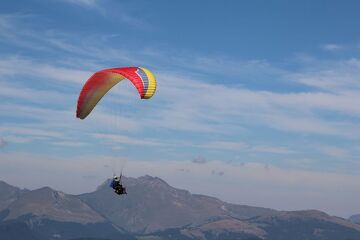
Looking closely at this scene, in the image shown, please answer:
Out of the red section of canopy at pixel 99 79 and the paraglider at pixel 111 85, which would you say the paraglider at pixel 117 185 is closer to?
Result: the paraglider at pixel 111 85

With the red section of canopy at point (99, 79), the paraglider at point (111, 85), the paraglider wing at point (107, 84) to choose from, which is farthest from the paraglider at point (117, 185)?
the red section of canopy at point (99, 79)

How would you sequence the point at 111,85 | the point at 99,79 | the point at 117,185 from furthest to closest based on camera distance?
the point at 111,85
the point at 99,79
the point at 117,185

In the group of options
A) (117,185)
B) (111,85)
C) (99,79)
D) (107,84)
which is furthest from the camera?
(111,85)

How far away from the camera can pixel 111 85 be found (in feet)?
206

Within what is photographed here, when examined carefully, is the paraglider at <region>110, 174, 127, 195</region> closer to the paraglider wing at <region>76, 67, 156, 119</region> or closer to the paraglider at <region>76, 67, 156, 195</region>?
the paraglider at <region>76, 67, 156, 195</region>

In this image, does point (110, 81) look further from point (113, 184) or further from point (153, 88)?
point (113, 184)

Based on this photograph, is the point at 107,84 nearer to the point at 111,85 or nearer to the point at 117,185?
the point at 111,85

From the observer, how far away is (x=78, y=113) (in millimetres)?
61062

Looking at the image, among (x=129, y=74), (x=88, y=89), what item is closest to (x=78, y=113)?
(x=88, y=89)

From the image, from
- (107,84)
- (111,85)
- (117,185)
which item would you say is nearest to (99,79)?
(107,84)

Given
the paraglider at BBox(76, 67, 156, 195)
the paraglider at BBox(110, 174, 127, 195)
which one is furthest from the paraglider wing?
the paraglider at BBox(110, 174, 127, 195)

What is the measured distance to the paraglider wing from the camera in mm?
55000

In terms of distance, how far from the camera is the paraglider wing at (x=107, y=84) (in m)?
55.0

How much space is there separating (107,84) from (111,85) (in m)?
0.75
